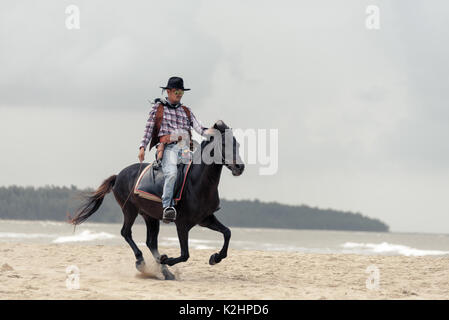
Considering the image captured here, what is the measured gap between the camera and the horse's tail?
435 inches

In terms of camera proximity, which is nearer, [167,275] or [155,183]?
[155,183]

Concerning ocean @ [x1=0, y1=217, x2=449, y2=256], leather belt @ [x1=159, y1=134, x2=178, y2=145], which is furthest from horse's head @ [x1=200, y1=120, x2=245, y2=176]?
ocean @ [x1=0, y1=217, x2=449, y2=256]

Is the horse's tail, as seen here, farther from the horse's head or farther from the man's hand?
the horse's head

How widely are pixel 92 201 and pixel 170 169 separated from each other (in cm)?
248

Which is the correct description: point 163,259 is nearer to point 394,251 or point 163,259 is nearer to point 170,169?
point 170,169

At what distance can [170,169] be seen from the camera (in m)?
9.41

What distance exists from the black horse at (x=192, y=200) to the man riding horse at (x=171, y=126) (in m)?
0.40

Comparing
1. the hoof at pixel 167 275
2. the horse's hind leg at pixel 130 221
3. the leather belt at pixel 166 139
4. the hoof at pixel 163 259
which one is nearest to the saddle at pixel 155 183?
the leather belt at pixel 166 139

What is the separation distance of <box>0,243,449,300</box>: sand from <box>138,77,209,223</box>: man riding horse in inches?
78.9

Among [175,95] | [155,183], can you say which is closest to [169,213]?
[155,183]

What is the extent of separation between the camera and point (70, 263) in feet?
41.0

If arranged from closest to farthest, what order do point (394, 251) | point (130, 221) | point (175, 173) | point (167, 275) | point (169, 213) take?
point (169, 213) → point (175, 173) → point (167, 275) → point (130, 221) → point (394, 251)

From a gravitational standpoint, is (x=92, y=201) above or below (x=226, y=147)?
below
